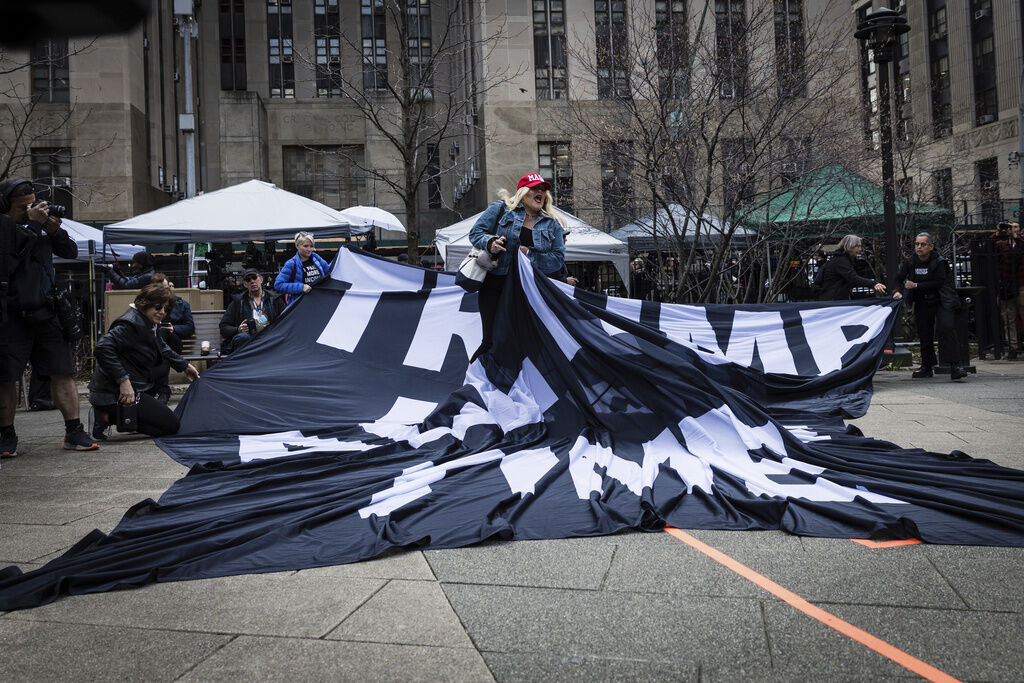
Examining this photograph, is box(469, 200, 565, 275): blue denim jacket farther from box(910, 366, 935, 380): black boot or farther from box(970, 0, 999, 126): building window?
box(970, 0, 999, 126): building window

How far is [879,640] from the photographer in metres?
2.76

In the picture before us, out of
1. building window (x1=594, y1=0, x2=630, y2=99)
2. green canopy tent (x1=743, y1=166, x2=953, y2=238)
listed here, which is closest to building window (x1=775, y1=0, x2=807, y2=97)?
green canopy tent (x1=743, y1=166, x2=953, y2=238)

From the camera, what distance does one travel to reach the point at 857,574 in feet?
11.2

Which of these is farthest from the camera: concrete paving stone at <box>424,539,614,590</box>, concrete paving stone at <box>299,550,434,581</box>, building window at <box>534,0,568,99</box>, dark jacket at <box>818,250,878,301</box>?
building window at <box>534,0,568,99</box>

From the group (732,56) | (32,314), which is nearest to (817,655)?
(32,314)

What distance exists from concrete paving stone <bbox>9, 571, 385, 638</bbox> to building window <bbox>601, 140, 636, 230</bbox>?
1014 cm

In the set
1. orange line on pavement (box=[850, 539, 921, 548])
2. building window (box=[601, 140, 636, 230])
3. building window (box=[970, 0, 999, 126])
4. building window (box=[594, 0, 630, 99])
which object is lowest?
orange line on pavement (box=[850, 539, 921, 548])

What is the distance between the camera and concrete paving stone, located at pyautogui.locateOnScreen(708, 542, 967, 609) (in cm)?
315

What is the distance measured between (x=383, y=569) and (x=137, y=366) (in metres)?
5.47

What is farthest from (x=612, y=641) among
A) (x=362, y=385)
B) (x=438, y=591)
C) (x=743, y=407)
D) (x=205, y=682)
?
(x=362, y=385)

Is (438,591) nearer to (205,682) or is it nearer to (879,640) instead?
(205,682)

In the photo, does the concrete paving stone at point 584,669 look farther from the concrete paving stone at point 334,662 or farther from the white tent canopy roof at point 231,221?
the white tent canopy roof at point 231,221

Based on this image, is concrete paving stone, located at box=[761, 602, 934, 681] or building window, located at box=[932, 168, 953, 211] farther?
building window, located at box=[932, 168, 953, 211]

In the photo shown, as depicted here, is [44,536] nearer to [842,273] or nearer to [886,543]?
[886,543]
